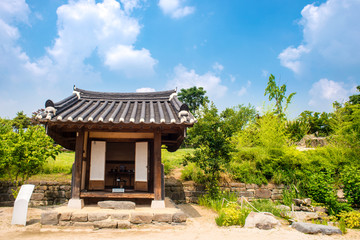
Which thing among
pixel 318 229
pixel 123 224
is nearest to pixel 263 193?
pixel 318 229

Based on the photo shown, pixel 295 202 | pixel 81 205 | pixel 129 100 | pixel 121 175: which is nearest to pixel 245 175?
pixel 295 202

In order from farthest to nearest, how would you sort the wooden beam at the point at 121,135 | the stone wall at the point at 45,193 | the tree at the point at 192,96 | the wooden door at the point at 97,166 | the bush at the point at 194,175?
the tree at the point at 192,96 → the bush at the point at 194,175 → the stone wall at the point at 45,193 → the wooden beam at the point at 121,135 → the wooden door at the point at 97,166

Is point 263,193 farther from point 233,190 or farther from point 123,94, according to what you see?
point 123,94

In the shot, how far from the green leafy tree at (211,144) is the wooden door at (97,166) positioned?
148 inches

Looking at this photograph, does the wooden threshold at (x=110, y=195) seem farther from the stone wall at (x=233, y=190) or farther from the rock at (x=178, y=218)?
the stone wall at (x=233, y=190)

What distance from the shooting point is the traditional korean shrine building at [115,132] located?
6348 millimetres

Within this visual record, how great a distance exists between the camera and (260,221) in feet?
21.3

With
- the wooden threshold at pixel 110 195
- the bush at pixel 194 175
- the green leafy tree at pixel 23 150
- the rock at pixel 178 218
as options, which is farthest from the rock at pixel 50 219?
the bush at pixel 194 175

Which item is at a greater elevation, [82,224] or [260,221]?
[82,224]

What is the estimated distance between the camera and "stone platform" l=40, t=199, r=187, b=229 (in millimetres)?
5902

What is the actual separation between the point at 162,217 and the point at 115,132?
11.3 feet

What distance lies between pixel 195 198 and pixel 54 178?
701 centimetres

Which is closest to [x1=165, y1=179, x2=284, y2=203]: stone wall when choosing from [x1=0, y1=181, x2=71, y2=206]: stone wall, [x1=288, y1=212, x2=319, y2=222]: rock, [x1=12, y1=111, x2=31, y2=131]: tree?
[x1=288, y1=212, x2=319, y2=222]: rock

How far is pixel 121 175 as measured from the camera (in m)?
9.41
